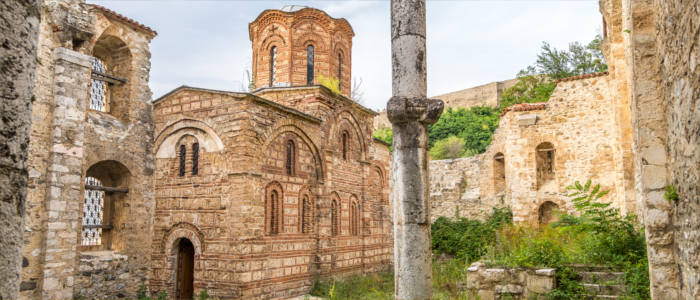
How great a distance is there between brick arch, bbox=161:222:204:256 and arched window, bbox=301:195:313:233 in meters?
2.64

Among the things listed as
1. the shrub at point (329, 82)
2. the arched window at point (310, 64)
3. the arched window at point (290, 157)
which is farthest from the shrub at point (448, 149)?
the arched window at point (290, 157)

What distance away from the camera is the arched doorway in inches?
430

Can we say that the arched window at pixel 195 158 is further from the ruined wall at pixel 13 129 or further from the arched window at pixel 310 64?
the ruined wall at pixel 13 129

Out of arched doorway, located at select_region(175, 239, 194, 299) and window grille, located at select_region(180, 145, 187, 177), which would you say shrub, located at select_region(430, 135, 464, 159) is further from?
arched doorway, located at select_region(175, 239, 194, 299)

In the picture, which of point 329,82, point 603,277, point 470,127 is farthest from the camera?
point 470,127

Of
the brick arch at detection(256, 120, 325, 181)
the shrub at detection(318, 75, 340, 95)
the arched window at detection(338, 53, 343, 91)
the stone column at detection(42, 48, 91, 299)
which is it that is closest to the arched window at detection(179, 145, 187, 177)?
the brick arch at detection(256, 120, 325, 181)

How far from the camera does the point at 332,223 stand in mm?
13359

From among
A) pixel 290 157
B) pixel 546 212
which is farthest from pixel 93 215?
pixel 546 212

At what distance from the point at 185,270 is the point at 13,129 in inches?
406

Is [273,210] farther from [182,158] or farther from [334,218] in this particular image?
[334,218]

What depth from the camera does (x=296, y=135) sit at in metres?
12.1

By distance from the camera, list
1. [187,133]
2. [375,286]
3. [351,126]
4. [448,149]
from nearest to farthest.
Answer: [187,133] < [375,286] < [351,126] < [448,149]

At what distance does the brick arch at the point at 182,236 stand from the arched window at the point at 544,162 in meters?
11.1

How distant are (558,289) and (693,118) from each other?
5751 mm
